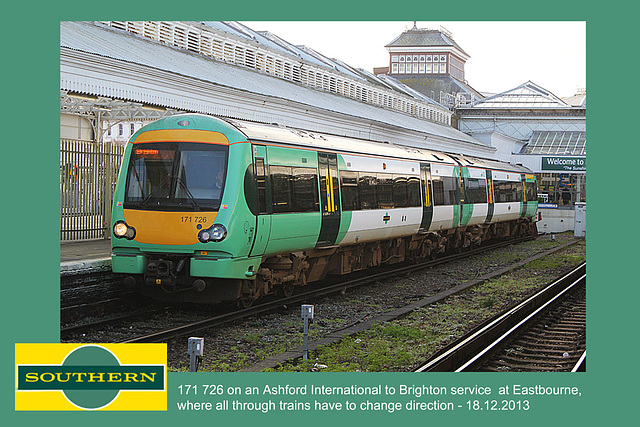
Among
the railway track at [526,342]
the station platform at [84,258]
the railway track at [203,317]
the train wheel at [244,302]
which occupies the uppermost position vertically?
the station platform at [84,258]

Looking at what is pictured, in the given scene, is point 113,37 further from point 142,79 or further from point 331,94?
point 331,94

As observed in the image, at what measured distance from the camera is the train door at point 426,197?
19969 millimetres

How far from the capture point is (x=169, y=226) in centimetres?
1198

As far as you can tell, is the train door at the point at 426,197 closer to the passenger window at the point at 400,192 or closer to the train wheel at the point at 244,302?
the passenger window at the point at 400,192

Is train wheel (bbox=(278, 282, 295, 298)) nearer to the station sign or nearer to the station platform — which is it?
the station platform

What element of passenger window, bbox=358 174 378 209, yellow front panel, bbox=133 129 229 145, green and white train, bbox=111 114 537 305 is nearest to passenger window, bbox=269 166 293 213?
green and white train, bbox=111 114 537 305

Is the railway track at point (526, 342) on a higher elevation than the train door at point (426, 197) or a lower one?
lower

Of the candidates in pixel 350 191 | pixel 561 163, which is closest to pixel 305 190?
pixel 350 191

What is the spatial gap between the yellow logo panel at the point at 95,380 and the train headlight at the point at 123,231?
4304mm

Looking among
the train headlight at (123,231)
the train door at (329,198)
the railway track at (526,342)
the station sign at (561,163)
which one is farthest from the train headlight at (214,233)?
the station sign at (561,163)

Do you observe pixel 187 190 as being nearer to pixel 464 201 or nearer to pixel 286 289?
pixel 286 289

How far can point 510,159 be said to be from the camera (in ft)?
169

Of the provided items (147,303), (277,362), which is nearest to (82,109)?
(147,303)

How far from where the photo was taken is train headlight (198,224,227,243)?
11.8m
